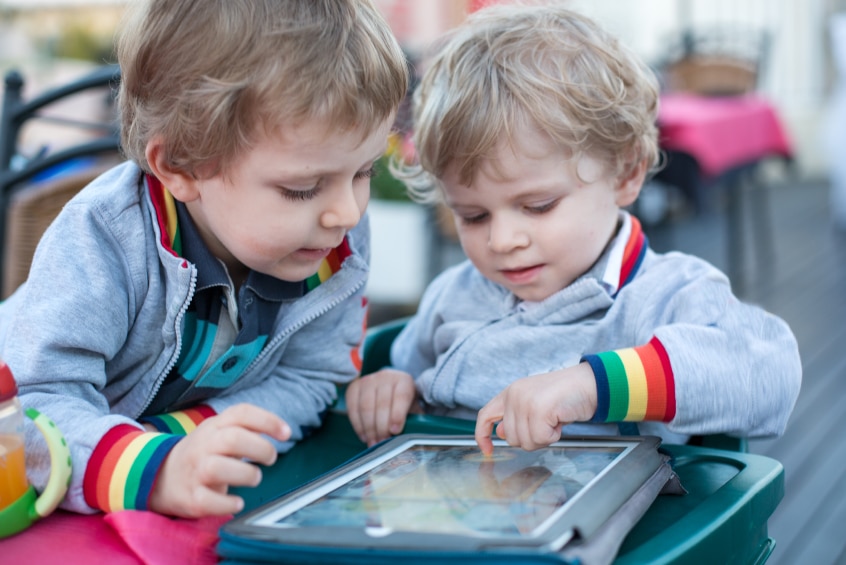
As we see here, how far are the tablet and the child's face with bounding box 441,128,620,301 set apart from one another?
27cm

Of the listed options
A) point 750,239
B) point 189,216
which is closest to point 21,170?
point 189,216

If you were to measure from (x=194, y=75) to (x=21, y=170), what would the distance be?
29.9 inches

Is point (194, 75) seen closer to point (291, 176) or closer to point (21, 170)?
point (291, 176)

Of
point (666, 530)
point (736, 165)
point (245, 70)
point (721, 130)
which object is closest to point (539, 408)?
point (666, 530)

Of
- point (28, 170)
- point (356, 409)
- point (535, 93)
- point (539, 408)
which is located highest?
point (535, 93)

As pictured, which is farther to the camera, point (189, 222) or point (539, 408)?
point (189, 222)

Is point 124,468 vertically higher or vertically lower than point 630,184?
lower

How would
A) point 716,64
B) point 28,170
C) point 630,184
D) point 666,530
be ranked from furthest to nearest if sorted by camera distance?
1. point 716,64
2. point 28,170
3. point 630,184
4. point 666,530

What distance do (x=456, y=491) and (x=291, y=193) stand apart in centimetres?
30

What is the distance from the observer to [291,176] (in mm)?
794

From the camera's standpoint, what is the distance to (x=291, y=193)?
32.2 inches

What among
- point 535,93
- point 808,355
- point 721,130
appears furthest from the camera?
point 721,130

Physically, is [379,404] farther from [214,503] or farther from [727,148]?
[727,148]

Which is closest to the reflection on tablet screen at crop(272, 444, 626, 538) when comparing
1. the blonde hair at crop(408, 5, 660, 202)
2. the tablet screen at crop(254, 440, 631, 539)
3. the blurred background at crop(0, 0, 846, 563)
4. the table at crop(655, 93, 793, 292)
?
the tablet screen at crop(254, 440, 631, 539)
